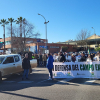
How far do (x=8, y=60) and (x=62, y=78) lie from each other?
382 cm

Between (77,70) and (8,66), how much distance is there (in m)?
4.46

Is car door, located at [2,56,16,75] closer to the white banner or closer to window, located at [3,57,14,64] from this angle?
window, located at [3,57,14,64]

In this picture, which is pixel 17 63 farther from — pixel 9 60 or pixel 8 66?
pixel 8 66

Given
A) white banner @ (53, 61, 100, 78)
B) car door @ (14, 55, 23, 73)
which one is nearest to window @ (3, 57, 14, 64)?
car door @ (14, 55, 23, 73)

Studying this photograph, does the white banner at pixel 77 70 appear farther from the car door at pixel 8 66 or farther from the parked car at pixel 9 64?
the car door at pixel 8 66

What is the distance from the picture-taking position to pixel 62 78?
31.3 feet

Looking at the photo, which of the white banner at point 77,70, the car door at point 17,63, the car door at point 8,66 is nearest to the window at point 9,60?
the car door at point 8,66

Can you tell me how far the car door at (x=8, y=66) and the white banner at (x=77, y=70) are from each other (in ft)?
9.22

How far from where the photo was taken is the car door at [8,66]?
8.99 metres

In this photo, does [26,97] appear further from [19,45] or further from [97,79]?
[19,45]

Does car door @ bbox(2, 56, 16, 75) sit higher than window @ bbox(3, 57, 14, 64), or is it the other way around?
window @ bbox(3, 57, 14, 64)

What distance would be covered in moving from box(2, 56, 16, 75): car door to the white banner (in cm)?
281

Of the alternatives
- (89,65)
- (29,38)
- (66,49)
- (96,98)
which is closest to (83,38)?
(66,49)

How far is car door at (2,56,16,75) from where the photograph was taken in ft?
29.5
